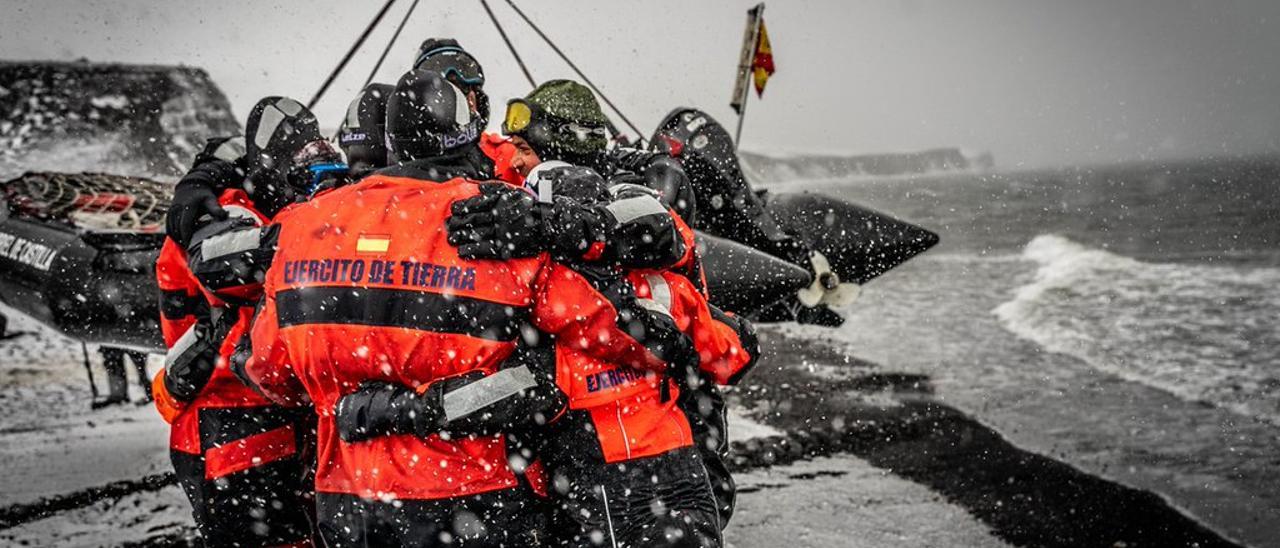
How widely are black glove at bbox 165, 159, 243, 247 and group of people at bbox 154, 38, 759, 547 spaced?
0.58ft

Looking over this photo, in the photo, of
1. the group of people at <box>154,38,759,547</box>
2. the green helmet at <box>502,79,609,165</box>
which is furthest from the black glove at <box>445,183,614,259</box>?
the green helmet at <box>502,79,609,165</box>

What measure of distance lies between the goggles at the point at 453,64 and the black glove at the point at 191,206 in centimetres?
102

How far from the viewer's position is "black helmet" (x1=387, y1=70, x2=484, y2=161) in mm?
2326

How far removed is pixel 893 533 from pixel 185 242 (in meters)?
3.86

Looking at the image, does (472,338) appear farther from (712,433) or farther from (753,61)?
(753,61)

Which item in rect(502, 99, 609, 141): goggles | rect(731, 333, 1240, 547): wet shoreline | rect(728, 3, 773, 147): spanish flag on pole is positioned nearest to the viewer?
rect(502, 99, 609, 141): goggles

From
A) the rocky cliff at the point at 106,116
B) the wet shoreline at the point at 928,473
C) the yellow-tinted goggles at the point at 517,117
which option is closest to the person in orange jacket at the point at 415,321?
the yellow-tinted goggles at the point at 517,117

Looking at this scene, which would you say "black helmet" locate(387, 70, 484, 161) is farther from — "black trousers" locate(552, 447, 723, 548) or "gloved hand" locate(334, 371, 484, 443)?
"black trousers" locate(552, 447, 723, 548)

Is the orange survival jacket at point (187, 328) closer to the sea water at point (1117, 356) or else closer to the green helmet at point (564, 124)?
the green helmet at point (564, 124)

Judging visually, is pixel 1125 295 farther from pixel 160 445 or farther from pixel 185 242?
pixel 185 242

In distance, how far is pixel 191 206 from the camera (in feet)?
10.0

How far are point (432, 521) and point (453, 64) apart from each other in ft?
7.46

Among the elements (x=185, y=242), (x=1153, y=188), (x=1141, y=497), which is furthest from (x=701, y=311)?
(x=1153, y=188)

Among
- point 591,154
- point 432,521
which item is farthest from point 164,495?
point 432,521
